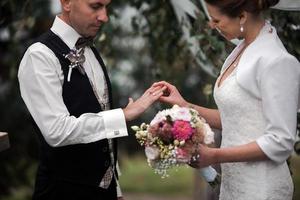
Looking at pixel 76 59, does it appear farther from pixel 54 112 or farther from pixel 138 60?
pixel 138 60

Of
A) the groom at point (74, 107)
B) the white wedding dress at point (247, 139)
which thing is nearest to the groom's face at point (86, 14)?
the groom at point (74, 107)

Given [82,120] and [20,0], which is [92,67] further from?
[20,0]

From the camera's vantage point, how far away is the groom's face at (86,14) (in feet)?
10.8

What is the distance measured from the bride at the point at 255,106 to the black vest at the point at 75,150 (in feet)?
1.89

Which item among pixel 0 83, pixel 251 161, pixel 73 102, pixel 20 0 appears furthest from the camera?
pixel 0 83

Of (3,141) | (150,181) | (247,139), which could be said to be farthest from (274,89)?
(150,181)

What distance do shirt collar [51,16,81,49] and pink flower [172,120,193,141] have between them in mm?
757

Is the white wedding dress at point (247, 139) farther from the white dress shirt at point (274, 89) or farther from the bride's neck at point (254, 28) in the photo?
the bride's neck at point (254, 28)

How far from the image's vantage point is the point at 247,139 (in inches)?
121

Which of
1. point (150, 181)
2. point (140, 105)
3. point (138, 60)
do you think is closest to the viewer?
point (140, 105)

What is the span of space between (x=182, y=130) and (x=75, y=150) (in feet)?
2.27

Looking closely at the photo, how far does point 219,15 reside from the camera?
3076 mm

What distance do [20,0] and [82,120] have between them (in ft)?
9.34

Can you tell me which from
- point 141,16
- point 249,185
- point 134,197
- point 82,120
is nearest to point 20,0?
point 141,16
